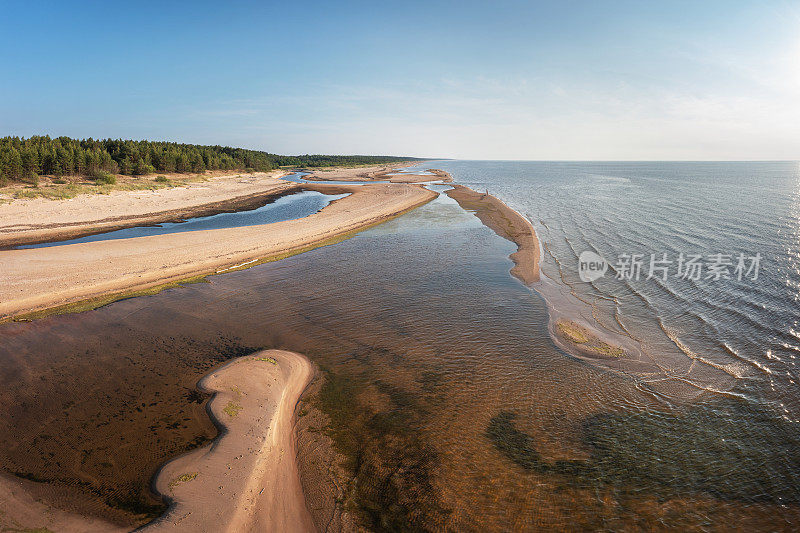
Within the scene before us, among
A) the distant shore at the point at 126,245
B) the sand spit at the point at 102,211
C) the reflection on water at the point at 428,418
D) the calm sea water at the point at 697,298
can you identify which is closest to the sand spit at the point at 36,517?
the reflection on water at the point at 428,418

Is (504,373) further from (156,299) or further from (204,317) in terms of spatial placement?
(156,299)

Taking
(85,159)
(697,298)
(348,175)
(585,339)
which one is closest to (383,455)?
(585,339)

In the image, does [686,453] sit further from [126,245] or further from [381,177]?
[381,177]

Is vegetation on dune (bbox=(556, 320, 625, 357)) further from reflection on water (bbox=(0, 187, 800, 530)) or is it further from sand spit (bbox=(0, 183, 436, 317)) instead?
sand spit (bbox=(0, 183, 436, 317))

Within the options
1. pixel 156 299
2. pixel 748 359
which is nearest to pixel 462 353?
pixel 748 359

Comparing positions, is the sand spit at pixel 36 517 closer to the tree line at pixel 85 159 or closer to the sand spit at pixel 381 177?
the tree line at pixel 85 159
